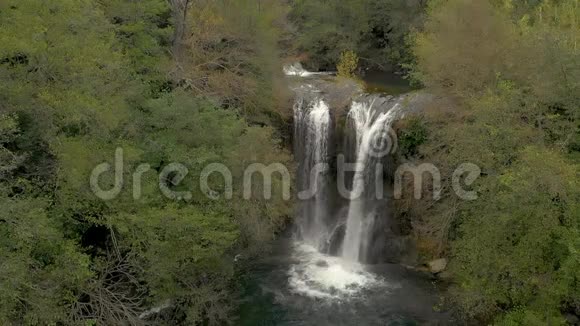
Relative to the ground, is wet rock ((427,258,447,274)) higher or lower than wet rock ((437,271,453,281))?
higher

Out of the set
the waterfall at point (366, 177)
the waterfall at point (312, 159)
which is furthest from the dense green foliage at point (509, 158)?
the waterfall at point (312, 159)

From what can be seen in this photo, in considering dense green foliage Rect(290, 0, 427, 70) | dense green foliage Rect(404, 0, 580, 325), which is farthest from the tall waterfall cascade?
dense green foliage Rect(290, 0, 427, 70)

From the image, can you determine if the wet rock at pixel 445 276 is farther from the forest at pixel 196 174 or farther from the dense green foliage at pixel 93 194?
the dense green foliage at pixel 93 194

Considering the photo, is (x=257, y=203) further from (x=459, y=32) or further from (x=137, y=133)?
(x=459, y=32)

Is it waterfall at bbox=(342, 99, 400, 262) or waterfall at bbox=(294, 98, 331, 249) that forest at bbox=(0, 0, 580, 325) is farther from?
waterfall at bbox=(294, 98, 331, 249)

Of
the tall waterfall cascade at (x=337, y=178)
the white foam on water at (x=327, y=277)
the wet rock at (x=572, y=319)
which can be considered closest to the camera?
the wet rock at (x=572, y=319)

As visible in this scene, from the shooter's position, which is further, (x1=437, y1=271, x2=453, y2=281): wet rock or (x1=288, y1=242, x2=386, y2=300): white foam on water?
(x1=288, y1=242, x2=386, y2=300): white foam on water

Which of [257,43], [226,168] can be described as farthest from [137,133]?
[257,43]
